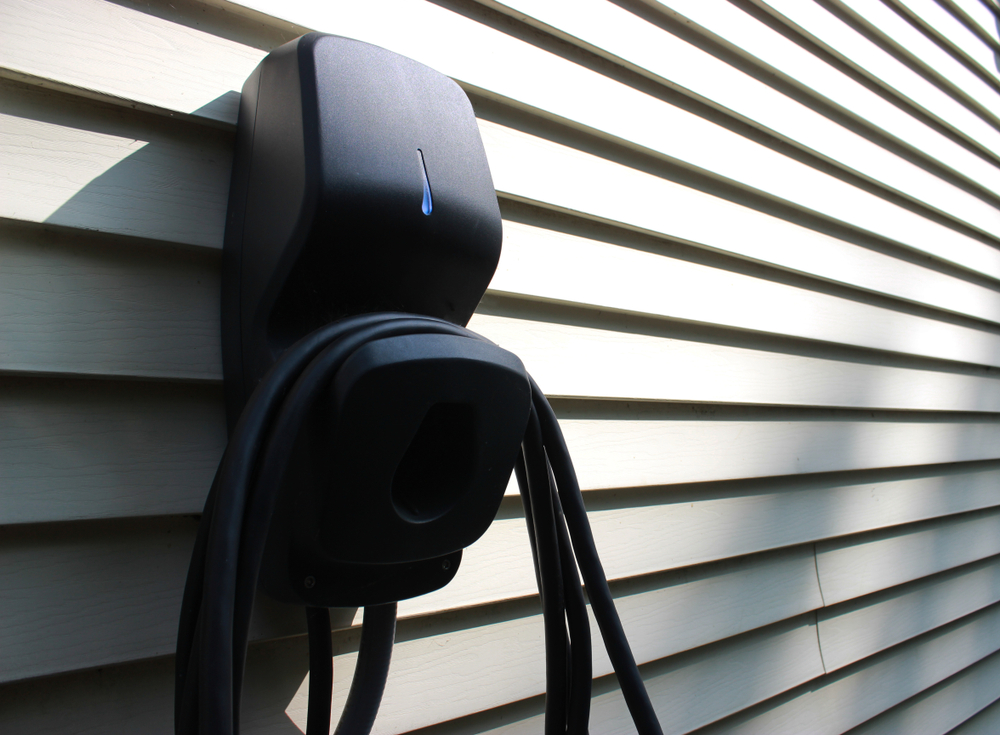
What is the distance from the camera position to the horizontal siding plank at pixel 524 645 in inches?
32.2

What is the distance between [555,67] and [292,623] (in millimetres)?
966

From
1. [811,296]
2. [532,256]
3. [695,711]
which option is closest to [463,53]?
[532,256]

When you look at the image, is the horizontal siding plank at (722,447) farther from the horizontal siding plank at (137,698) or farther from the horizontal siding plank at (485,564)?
the horizontal siding plank at (137,698)

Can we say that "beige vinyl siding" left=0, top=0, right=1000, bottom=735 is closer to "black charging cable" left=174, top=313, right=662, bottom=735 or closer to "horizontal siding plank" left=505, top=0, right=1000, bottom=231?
"horizontal siding plank" left=505, top=0, right=1000, bottom=231

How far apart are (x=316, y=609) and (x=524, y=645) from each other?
425 mm

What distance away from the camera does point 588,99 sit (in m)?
1.15

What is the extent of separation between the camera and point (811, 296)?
161cm

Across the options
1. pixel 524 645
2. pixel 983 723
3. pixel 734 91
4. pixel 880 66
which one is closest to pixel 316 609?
pixel 524 645

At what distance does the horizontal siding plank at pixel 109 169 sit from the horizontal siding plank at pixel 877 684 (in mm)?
1293

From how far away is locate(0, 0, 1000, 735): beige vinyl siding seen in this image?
62cm

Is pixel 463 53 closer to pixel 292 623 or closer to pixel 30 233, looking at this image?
pixel 30 233

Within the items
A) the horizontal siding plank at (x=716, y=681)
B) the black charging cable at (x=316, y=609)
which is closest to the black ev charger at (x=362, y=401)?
the black charging cable at (x=316, y=609)

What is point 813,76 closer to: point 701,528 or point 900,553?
point 701,528

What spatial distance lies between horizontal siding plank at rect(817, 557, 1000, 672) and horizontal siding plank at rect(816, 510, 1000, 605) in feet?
0.13
